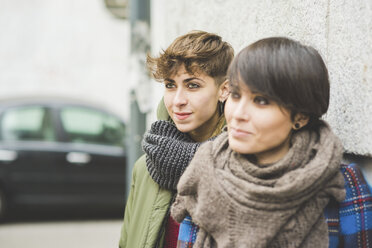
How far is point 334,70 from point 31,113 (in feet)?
18.2

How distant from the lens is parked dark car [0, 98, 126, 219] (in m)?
6.51

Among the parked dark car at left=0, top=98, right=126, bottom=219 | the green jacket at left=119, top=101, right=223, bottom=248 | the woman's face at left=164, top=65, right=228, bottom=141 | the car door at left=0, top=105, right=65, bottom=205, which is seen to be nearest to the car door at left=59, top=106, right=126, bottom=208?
the parked dark car at left=0, top=98, right=126, bottom=219

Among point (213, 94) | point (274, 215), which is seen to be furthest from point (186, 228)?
Result: point (213, 94)

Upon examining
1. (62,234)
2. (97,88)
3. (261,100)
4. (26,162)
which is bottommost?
(97,88)

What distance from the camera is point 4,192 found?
6.49m

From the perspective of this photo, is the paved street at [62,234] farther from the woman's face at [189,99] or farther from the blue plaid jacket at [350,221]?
the blue plaid jacket at [350,221]

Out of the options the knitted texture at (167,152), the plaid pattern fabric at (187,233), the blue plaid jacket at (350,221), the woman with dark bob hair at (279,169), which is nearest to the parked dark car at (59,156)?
the knitted texture at (167,152)

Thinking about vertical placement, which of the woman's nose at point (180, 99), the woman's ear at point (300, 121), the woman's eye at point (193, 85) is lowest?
the woman's nose at point (180, 99)

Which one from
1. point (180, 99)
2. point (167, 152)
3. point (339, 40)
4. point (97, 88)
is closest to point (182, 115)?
point (180, 99)

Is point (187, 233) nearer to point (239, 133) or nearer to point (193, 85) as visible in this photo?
point (239, 133)

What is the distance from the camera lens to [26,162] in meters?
6.50

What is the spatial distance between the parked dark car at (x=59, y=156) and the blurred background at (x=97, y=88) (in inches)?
0.5

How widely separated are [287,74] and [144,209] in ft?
3.80

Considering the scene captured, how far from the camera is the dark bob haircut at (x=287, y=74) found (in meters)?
1.42
